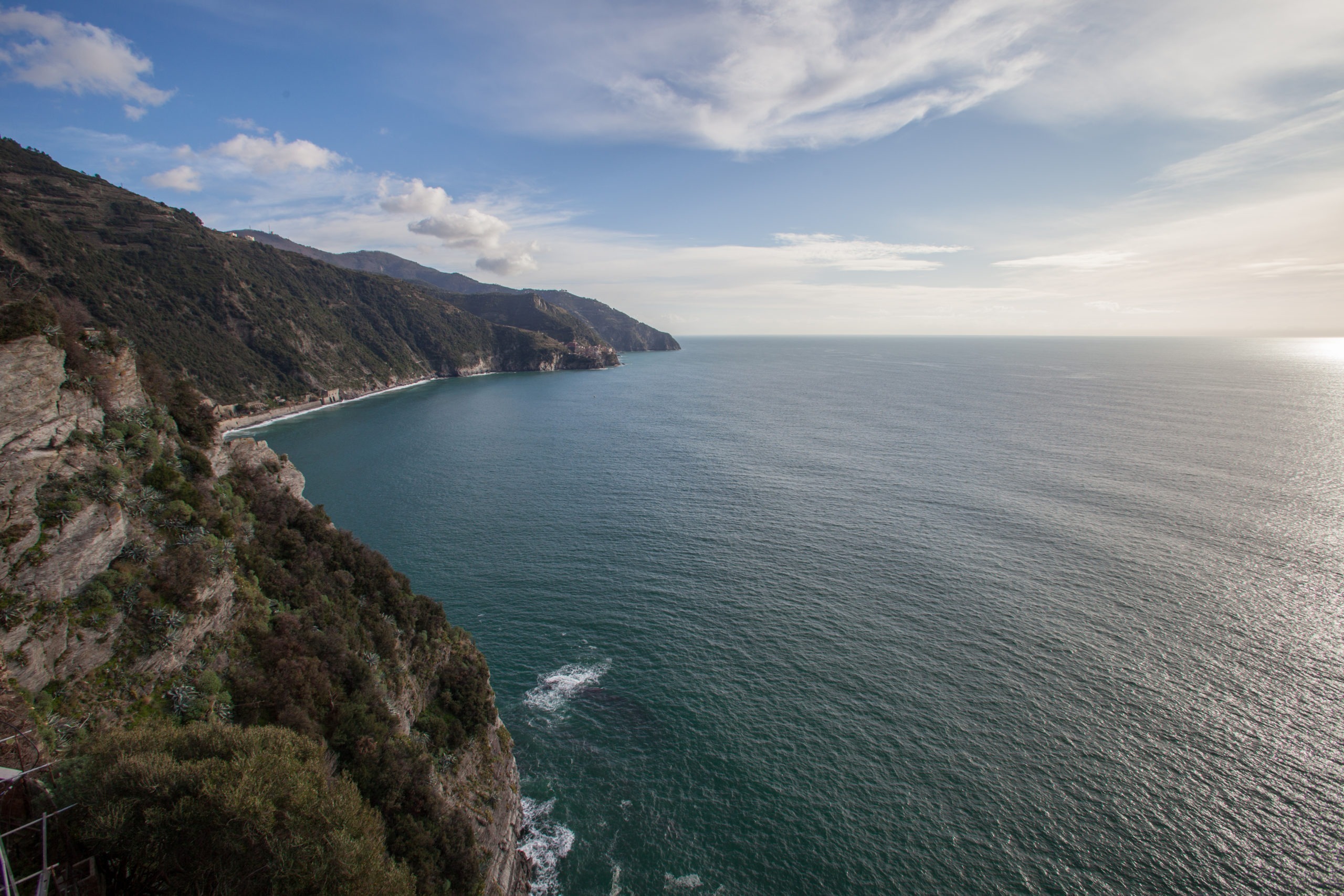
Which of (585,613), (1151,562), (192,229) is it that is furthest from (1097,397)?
(192,229)

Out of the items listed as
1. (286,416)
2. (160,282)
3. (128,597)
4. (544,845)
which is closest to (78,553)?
(128,597)

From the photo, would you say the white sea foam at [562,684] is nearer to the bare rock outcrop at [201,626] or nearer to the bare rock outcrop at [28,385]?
the bare rock outcrop at [201,626]

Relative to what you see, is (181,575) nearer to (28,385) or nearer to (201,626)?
(201,626)

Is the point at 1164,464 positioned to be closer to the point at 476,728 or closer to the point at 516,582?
the point at 516,582

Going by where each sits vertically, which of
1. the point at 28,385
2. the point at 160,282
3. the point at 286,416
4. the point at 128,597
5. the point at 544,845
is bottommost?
the point at 544,845

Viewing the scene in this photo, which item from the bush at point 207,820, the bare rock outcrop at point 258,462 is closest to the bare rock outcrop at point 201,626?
the bush at point 207,820

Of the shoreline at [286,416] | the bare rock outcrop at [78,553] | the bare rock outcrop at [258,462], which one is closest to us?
the bare rock outcrop at [78,553]
